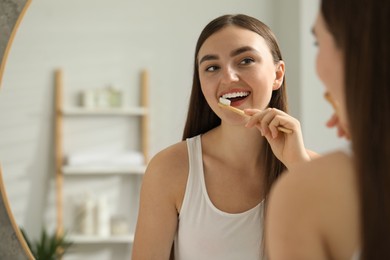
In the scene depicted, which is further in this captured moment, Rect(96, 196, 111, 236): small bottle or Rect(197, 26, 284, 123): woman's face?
Rect(96, 196, 111, 236): small bottle

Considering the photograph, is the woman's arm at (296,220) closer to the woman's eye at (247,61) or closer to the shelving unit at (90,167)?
the woman's eye at (247,61)

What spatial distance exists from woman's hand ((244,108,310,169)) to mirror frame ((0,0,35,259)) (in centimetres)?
33

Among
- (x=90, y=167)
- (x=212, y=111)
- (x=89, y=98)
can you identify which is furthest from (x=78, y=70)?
(x=212, y=111)

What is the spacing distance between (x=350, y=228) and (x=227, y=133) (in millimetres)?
559

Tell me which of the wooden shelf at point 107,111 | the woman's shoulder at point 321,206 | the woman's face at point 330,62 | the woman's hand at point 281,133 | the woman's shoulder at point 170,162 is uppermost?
the woman's face at point 330,62

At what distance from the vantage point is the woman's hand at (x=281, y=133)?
0.78 m

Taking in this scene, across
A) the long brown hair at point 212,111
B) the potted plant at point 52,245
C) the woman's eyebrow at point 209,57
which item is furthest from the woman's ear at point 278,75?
the potted plant at point 52,245

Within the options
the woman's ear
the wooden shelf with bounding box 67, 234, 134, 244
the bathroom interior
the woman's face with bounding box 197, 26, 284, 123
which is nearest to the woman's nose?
the woman's face with bounding box 197, 26, 284, 123

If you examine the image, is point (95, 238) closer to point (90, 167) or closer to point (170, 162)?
point (90, 167)

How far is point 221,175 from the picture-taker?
90 cm

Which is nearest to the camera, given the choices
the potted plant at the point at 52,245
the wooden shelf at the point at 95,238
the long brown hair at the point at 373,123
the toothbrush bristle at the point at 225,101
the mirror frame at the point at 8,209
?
the long brown hair at the point at 373,123

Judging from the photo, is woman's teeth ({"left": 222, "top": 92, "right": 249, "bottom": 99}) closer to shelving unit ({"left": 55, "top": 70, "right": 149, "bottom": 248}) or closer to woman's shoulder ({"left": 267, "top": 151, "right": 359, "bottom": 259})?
woman's shoulder ({"left": 267, "top": 151, "right": 359, "bottom": 259})

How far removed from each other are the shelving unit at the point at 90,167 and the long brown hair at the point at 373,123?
1871mm

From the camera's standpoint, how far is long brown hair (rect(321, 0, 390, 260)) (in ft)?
1.12
